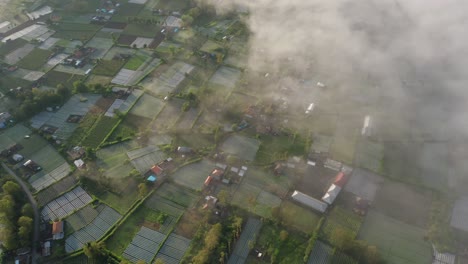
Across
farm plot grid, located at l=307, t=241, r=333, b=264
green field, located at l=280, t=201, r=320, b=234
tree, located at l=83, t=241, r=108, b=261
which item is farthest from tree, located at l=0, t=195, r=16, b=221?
farm plot grid, located at l=307, t=241, r=333, b=264

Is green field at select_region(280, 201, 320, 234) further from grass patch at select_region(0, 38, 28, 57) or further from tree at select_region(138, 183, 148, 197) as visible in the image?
grass patch at select_region(0, 38, 28, 57)

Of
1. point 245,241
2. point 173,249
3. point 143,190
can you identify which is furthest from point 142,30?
point 245,241

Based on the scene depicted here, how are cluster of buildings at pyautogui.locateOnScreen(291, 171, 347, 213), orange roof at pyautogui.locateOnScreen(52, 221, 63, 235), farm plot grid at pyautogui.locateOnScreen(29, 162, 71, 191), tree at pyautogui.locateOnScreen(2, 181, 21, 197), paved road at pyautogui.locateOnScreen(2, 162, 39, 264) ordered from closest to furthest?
paved road at pyautogui.locateOnScreen(2, 162, 39, 264) → orange roof at pyautogui.locateOnScreen(52, 221, 63, 235) → cluster of buildings at pyautogui.locateOnScreen(291, 171, 347, 213) → tree at pyautogui.locateOnScreen(2, 181, 21, 197) → farm plot grid at pyautogui.locateOnScreen(29, 162, 71, 191)

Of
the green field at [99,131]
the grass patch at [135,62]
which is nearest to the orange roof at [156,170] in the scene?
the green field at [99,131]

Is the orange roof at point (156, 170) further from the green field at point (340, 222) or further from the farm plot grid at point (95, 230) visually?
the green field at point (340, 222)

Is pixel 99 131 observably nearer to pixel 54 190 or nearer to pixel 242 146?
pixel 54 190

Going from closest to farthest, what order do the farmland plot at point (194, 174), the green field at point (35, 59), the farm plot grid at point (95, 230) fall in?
the farm plot grid at point (95, 230)
the farmland plot at point (194, 174)
the green field at point (35, 59)
